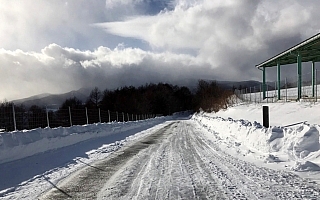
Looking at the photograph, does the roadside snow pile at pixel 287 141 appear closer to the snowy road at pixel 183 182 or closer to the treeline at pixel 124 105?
the snowy road at pixel 183 182

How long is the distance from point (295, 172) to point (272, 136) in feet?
A: 9.59

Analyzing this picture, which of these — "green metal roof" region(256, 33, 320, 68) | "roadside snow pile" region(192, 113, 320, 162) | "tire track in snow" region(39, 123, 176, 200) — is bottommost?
"tire track in snow" region(39, 123, 176, 200)

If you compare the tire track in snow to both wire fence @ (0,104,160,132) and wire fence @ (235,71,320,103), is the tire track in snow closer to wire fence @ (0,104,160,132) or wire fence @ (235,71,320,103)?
wire fence @ (0,104,160,132)

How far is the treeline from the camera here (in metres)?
15.1

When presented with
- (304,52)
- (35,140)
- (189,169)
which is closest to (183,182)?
(189,169)

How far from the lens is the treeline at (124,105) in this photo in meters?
15.1

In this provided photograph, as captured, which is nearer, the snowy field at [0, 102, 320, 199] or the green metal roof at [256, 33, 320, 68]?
the snowy field at [0, 102, 320, 199]

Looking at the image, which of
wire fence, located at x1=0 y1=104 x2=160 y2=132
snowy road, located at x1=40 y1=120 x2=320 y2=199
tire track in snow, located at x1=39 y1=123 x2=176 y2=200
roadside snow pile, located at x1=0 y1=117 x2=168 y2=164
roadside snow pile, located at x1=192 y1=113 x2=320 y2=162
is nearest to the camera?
snowy road, located at x1=40 y1=120 x2=320 y2=199

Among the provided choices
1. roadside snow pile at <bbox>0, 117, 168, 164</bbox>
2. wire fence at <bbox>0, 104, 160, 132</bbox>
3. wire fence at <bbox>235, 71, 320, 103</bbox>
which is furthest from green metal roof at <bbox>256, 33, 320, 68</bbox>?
wire fence at <bbox>0, 104, 160, 132</bbox>

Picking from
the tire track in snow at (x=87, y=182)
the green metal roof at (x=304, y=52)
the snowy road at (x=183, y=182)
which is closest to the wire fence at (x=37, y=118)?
the tire track in snow at (x=87, y=182)

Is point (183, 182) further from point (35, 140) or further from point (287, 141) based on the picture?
point (35, 140)

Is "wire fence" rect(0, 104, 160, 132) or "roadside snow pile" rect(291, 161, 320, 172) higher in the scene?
"wire fence" rect(0, 104, 160, 132)

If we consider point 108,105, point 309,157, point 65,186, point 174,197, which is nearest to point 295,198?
point 174,197

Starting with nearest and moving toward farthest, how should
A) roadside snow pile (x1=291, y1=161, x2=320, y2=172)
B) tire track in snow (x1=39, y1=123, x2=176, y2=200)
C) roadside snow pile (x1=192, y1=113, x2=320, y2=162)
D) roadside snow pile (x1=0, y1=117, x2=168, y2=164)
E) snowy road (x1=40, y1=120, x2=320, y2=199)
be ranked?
snowy road (x1=40, y1=120, x2=320, y2=199), tire track in snow (x1=39, y1=123, x2=176, y2=200), roadside snow pile (x1=291, y1=161, x2=320, y2=172), roadside snow pile (x1=192, y1=113, x2=320, y2=162), roadside snow pile (x1=0, y1=117, x2=168, y2=164)
